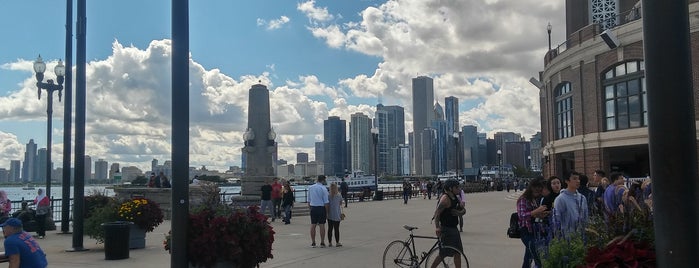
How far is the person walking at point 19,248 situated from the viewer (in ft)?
22.7

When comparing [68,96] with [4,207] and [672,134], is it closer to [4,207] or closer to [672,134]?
[4,207]

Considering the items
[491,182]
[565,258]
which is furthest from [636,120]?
[491,182]

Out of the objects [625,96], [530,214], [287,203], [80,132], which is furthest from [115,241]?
[625,96]

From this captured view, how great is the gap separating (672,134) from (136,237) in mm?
12730

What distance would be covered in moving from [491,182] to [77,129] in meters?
70.2

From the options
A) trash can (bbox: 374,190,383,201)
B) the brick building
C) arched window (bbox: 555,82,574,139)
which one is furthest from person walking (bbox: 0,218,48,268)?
trash can (bbox: 374,190,383,201)

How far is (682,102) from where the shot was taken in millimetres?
3869

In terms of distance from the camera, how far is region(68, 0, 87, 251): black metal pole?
13.5m

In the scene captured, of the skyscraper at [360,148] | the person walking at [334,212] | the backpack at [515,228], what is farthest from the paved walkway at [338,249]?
the skyscraper at [360,148]

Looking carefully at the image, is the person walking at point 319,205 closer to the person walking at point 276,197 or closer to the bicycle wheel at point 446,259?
the bicycle wheel at point 446,259

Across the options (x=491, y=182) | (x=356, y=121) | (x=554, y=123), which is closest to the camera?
(x=554, y=123)

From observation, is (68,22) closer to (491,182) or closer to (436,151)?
(491,182)

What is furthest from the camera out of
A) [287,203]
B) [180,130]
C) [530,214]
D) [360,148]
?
[360,148]

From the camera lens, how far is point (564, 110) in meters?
40.5
